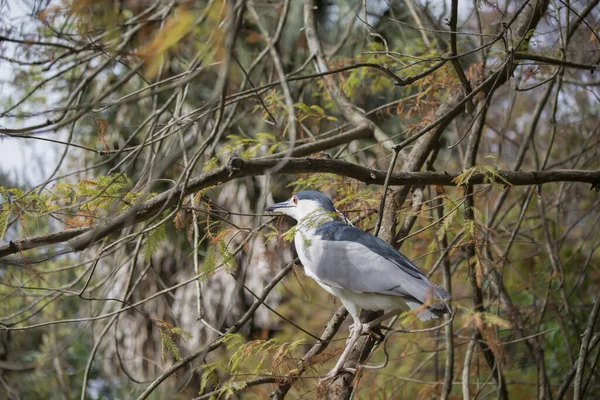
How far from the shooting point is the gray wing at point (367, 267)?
283 centimetres

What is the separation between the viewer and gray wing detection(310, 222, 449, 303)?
283cm

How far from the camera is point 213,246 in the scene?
2693 mm

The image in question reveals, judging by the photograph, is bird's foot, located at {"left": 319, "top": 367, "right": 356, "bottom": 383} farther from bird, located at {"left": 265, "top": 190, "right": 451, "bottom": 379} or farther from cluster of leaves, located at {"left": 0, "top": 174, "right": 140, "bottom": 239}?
cluster of leaves, located at {"left": 0, "top": 174, "right": 140, "bottom": 239}

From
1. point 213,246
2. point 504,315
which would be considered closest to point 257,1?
point 504,315

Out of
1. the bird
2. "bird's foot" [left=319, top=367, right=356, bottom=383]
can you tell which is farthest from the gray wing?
"bird's foot" [left=319, top=367, right=356, bottom=383]

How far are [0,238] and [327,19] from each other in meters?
4.73

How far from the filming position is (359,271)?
2947 mm

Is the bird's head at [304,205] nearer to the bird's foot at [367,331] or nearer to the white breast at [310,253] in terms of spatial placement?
the white breast at [310,253]

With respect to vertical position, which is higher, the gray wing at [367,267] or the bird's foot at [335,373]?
the gray wing at [367,267]

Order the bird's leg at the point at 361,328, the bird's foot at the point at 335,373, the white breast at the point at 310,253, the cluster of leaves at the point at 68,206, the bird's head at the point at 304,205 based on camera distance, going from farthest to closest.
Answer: the bird's head at the point at 304,205
the white breast at the point at 310,253
the bird's leg at the point at 361,328
the bird's foot at the point at 335,373
the cluster of leaves at the point at 68,206

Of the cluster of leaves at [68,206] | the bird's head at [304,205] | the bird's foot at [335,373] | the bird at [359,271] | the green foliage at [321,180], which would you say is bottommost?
the bird's foot at [335,373]

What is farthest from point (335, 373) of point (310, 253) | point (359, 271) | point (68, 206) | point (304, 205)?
point (68, 206)

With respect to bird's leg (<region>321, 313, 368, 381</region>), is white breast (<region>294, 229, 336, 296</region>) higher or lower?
higher

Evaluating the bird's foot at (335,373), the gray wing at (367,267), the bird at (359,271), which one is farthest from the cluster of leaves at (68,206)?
the bird's foot at (335,373)
